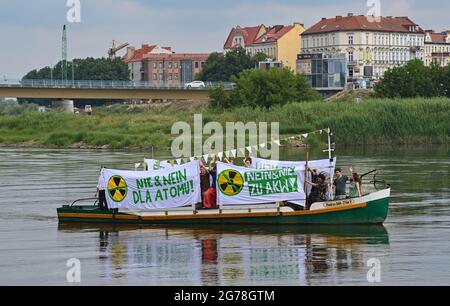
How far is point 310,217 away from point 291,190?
4.02 ft

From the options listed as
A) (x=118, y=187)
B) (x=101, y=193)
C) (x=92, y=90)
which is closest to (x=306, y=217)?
(x=118, y=187)

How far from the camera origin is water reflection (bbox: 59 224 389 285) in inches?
1212

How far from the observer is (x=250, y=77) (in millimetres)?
129625

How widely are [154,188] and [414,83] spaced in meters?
93.2

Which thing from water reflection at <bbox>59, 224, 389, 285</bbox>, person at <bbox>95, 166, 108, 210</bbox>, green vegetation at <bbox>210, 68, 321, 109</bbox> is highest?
green vegetation at <bbox>210, 68, 321, 109</bbox>

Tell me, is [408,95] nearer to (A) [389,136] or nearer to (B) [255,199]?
(A) [389,136]

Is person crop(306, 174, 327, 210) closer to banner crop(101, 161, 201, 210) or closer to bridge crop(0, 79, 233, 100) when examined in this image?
banner crop(101, 161, 201, 210)

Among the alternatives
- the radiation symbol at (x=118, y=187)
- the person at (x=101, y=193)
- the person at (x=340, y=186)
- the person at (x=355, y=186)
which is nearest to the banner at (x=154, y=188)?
the radiation symbol at (x=118, y=187)

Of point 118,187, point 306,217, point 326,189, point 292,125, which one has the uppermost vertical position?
point 292,125

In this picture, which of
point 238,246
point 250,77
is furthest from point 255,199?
point 250,77

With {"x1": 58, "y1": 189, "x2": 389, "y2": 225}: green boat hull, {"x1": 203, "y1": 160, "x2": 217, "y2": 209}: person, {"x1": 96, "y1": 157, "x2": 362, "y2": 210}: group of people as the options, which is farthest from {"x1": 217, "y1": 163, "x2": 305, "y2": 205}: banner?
{"x1": 58, "y1": 189, "x2": 389, "y2": 225}: green boat hull

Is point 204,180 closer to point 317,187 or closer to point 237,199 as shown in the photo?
point 237,199

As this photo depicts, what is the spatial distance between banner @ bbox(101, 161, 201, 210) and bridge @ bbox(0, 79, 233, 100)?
90.7m

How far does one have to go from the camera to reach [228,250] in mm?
35156
